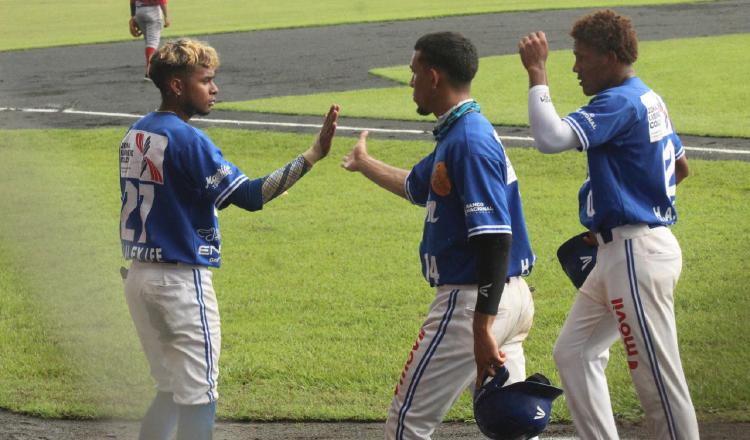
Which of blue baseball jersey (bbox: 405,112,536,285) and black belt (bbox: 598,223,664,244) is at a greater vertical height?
blue baseball jersey (bbox: 405,112,536,285)

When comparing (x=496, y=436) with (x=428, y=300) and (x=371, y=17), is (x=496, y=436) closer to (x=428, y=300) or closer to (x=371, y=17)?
(x=428, y=300)

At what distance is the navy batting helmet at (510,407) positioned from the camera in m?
4.66

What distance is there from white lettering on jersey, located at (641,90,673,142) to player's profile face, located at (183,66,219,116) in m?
1.86

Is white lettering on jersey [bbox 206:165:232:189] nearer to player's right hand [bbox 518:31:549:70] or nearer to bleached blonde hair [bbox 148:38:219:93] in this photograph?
bleached blonde hair [bbox 148:38:219:93]

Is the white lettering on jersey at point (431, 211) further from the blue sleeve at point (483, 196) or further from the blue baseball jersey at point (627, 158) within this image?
the blue baseball jersey at point (627, 158)

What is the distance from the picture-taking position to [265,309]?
29.1 ft

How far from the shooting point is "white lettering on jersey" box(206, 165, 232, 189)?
16.9 ft

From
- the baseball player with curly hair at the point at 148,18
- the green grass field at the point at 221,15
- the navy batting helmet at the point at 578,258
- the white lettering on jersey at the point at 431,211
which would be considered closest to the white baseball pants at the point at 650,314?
the navy batting helmet at the point at 578,258

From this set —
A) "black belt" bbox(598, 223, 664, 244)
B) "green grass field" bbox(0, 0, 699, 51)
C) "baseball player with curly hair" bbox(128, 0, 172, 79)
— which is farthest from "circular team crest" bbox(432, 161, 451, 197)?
"green grass field" bbox(0, 0, 699, 51)

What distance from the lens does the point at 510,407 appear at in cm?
465

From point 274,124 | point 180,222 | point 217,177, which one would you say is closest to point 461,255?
A: point 217,177

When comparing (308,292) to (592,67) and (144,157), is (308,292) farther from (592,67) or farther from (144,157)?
(592,67)

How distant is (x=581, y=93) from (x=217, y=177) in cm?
1296

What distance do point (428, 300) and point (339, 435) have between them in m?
2.68
